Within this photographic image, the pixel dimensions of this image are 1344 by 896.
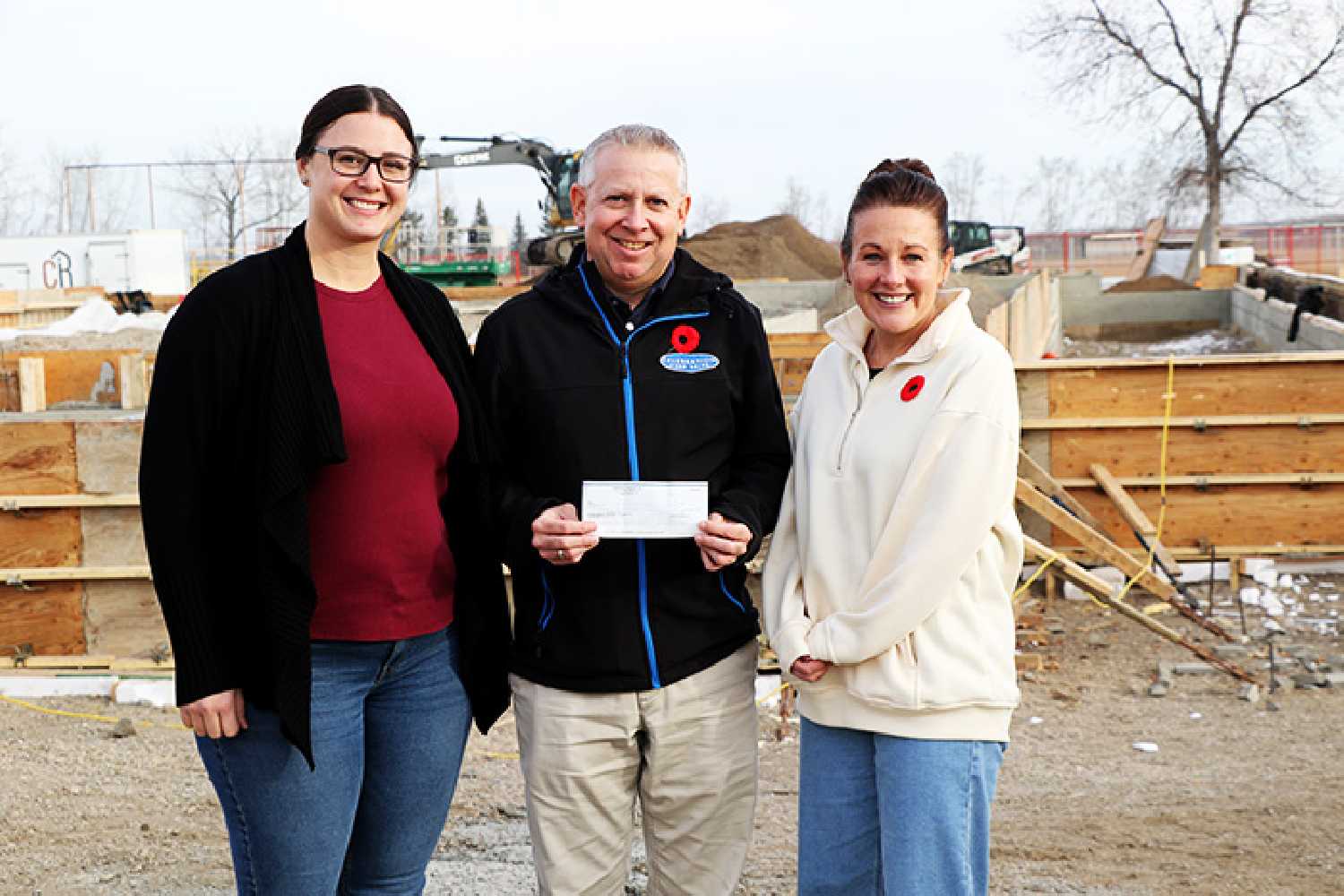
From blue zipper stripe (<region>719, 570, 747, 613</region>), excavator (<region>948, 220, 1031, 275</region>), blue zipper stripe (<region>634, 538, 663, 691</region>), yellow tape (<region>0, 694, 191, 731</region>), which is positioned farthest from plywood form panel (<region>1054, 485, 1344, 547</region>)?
excavator (<region>948, 220, 1031, 275</region>)

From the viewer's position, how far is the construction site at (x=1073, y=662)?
5539 mm

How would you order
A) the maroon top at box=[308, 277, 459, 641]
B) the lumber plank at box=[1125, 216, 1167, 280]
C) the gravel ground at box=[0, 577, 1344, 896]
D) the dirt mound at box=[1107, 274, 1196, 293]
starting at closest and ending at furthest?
1. the maroon top at box=[308, 277, 459, 641]
2. the gravel ground at box=[0, 577, 1344, 896]
3. the dirt mound at box=[1107, 274, 1196, 293]
4. the lumber plank at box=[1125, 216, 1167, 280]

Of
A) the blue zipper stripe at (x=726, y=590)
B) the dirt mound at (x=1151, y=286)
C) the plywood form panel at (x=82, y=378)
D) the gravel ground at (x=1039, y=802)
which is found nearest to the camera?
the blue zipper stripe at (x=726, y=590)

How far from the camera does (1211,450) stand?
418 inches

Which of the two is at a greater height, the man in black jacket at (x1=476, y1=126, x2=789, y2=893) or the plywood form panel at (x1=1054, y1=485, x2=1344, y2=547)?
the man in black jacket at (x1=476, y1=126, x2=789, y2=893)

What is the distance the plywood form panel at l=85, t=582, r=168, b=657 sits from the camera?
9.13m

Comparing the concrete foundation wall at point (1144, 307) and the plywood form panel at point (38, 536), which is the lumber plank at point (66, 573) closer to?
the plywood form panel at point (38, 536)

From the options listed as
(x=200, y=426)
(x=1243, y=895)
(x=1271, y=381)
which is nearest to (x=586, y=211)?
(x=200, y=426)

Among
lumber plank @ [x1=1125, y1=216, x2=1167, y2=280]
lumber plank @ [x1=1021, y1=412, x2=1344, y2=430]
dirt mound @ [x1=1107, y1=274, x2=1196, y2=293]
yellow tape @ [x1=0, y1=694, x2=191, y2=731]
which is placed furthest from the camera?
lumber plank @ [x1=1125, y1=216, x2=1167, y2=280]

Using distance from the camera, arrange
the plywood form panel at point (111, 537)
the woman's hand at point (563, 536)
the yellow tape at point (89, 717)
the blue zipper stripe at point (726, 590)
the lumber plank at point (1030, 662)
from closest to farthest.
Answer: the woman's hand at point (563, 536), the blue zipper stripe at point (726, 590), the yellow tape at point (89, 717), the lumber plank at point (1030, 662), the plywood form panel at point (111, 537)

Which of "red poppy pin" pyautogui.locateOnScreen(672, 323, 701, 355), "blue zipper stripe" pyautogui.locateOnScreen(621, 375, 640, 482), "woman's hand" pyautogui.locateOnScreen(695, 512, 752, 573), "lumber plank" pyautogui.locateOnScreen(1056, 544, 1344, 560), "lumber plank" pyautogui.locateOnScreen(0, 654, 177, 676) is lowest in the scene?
"lumber plank" pyautogui.locateOnScreen(0, 654, 177, 676)

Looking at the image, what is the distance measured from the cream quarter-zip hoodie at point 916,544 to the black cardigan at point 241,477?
1.14 meters

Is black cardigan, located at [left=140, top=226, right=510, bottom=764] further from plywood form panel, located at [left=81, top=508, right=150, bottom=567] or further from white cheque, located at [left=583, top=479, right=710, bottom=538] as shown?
plywood form panel, located at [left=81, top=508, right=150, bottom=567]

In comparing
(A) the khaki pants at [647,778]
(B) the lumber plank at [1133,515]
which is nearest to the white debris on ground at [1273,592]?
(B) the lumber plank at [1133,515]
